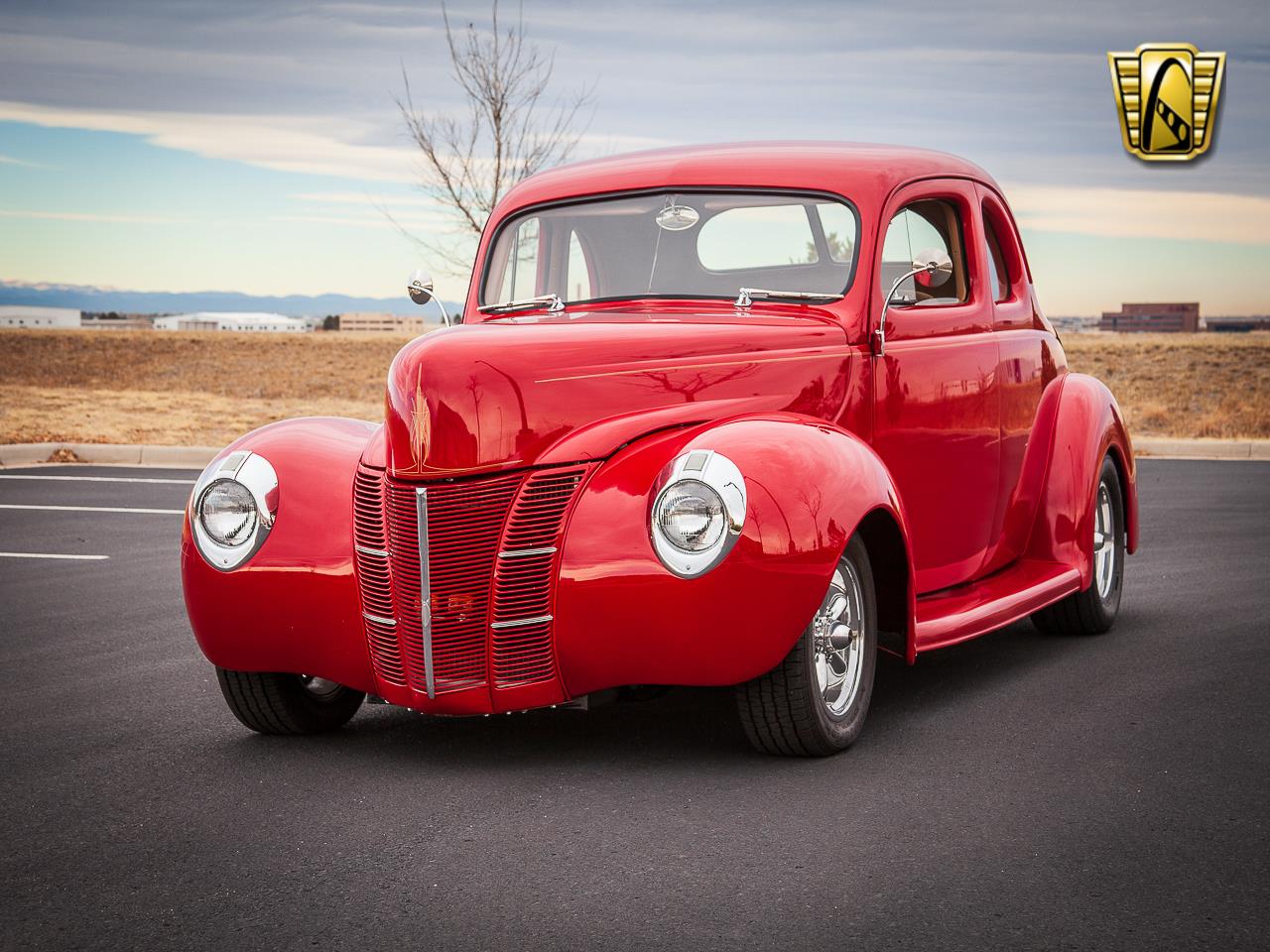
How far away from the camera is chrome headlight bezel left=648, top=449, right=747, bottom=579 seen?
430cm

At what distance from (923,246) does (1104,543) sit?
200 cm

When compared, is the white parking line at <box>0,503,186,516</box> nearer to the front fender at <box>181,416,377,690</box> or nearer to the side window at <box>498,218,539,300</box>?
the side window at <box>498,218,539,300</box>

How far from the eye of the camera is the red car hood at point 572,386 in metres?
4.53

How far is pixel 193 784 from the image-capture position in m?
4.60

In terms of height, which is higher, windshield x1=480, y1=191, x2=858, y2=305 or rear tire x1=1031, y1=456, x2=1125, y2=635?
windshield x1=480, y1=191, x2=858, y2=305

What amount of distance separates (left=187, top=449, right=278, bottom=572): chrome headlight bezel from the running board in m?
2.25

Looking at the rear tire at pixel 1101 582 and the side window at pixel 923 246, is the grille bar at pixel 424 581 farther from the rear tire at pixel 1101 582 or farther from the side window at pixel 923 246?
the rear tire at pixel 1101 582

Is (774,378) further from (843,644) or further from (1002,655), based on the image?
(1002,655)

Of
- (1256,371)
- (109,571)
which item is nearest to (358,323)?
(1256,371)

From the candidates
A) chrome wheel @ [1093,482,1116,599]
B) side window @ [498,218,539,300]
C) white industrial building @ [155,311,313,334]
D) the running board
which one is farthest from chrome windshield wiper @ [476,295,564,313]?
white industrial building @ [155,311,313,334]

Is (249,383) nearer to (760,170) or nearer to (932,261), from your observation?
(760,170)

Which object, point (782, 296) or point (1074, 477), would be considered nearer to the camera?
point (782, 296)

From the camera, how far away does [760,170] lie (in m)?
5.87

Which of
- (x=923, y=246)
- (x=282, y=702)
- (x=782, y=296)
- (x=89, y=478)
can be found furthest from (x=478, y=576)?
(x=89, y=478)
